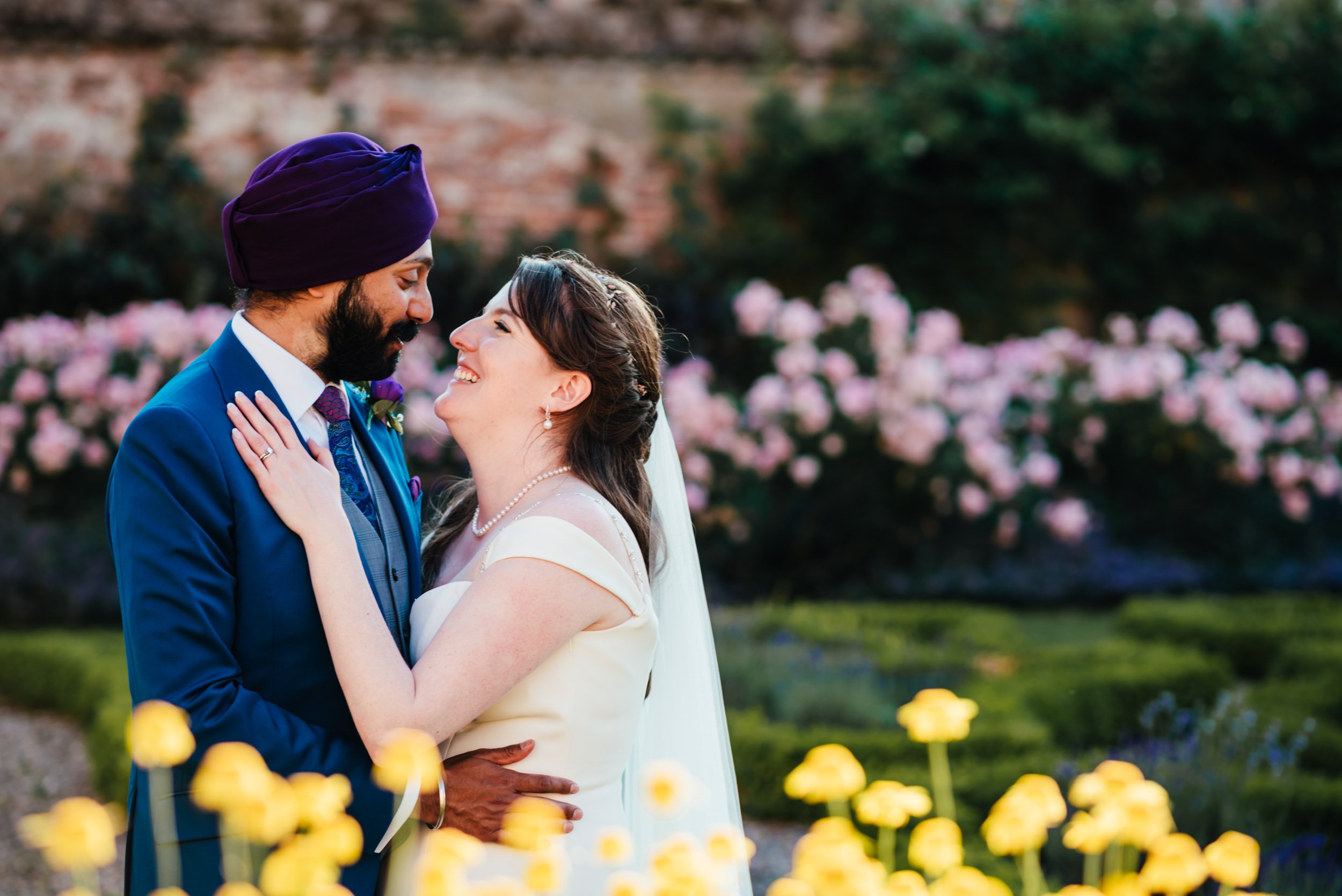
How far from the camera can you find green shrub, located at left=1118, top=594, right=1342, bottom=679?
21.5ft

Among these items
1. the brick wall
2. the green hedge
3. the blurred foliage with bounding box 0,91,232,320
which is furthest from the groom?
the brick wall

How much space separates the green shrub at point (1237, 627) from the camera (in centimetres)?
655

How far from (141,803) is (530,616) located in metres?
0.72

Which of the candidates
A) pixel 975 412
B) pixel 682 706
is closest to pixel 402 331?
pixel 682 706

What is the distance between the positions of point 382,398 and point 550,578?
2.21ft

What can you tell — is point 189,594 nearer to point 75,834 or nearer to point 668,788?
point 75,834

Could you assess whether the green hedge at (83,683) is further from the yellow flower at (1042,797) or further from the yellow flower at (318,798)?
the yellow flower at (1042,797)

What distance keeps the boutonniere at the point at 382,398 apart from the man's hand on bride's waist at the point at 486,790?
2.61ft

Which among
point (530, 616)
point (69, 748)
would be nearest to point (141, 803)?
point (530, 616)

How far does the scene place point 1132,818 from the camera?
1363 mm

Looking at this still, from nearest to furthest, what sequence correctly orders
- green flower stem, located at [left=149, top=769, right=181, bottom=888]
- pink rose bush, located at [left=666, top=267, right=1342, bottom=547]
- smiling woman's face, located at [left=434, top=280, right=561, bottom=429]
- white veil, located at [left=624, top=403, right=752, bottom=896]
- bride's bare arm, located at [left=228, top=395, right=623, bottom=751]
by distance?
green flower stem, located at [left=149, top=769, right=181, bottom=888]
bride's bare arm, located at [left=228, top=395, right=623, bottom=751]
smiling woman's face, located at [left=434, top=280, right=561, bottom=429]
white veil, located at [left=624, top=403, right=752, bottom=896]
pink rose bush, located at [left=666, top=267, right=1342, bottom=547]

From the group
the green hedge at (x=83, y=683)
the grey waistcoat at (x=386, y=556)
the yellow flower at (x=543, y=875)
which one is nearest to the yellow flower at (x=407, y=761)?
the yellow flower at (x=543, y=875)

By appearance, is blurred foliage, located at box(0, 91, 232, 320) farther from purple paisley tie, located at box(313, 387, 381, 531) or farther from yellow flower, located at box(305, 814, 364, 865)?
yellow flower, located at box(305, 814, 364, 865)

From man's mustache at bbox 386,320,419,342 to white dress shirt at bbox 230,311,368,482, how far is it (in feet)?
0.55
